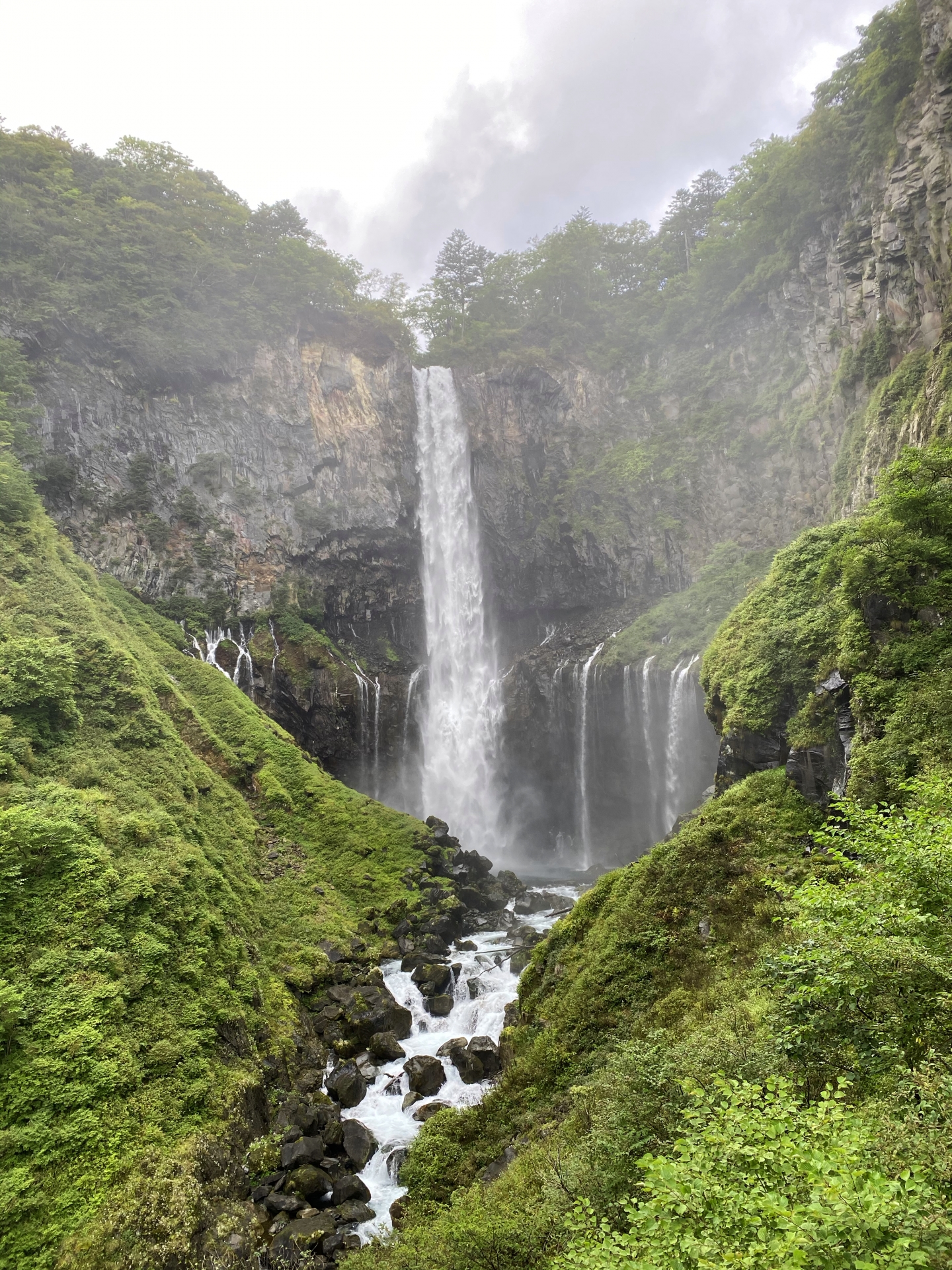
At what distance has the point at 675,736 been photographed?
29297 millimetres

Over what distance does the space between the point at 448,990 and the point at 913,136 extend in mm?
31683

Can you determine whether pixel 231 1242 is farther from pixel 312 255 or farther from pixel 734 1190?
pixel 312 255

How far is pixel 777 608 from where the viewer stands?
1612 cm

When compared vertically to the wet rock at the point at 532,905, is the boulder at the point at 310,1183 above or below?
above

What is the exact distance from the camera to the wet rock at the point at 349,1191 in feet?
34.8

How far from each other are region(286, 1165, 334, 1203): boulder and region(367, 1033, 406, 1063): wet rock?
12.2 feet

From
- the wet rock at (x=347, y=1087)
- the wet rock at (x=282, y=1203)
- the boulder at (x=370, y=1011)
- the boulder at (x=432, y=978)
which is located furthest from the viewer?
the boulder at (x=432, y=978)

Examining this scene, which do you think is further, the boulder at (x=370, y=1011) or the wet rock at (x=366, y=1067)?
the boulder at (x=370, y=1011)

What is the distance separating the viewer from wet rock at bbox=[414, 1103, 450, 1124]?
12.6 m

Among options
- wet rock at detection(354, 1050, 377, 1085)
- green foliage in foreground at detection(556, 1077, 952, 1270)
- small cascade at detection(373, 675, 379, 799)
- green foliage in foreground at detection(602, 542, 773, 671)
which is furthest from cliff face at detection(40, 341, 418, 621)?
green foliage in foreground at detection(556, 1077, 952, 1270)

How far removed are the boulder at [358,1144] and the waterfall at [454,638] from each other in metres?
23.2

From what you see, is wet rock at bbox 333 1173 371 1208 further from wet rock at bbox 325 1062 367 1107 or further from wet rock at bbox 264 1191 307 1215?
wet rock at bbox 325 1062 367 1107

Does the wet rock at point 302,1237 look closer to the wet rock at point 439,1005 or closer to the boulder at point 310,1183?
the boulder at point 310,1183

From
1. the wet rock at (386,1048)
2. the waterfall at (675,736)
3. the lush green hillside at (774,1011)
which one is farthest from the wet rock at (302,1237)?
the waterfall at (675,736)
